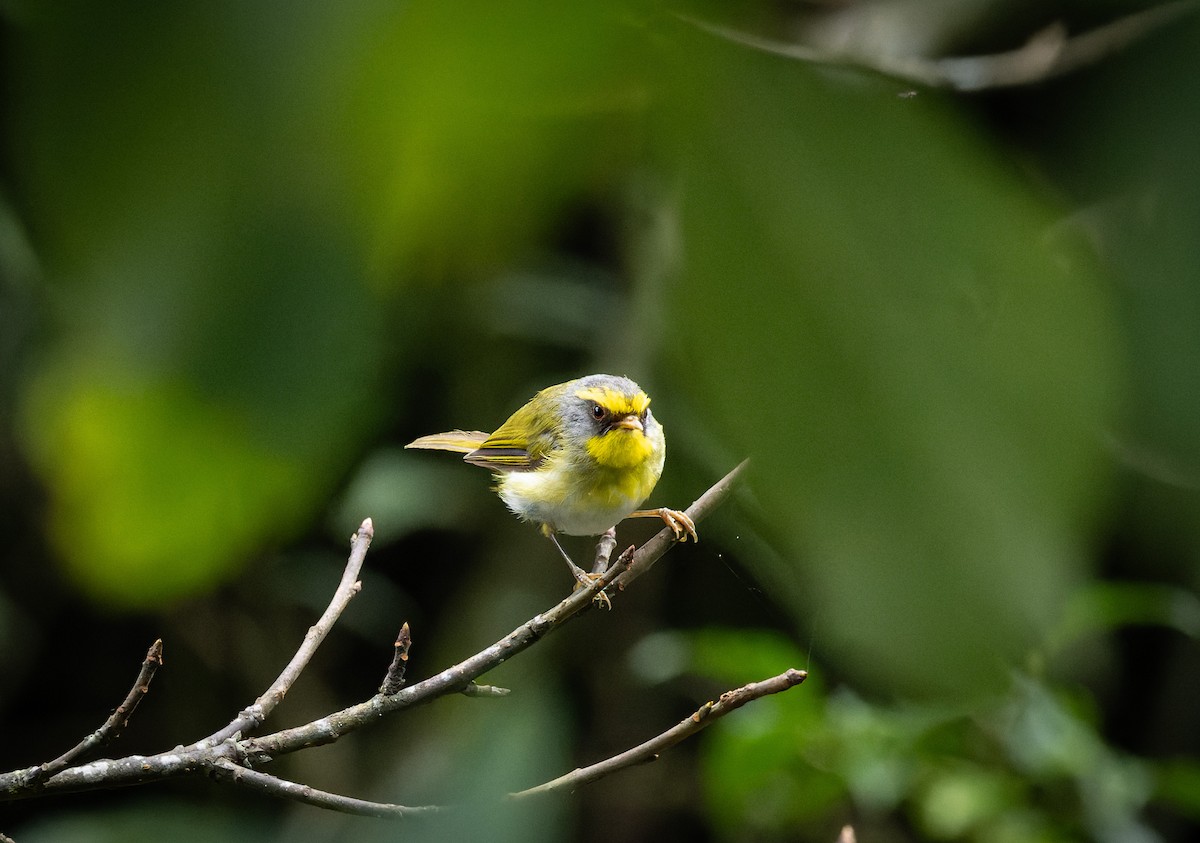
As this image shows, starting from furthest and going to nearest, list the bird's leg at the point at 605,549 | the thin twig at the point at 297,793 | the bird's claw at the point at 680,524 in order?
the bird's leg at the point at 605,549
the thin twig at the point at 297,793
the bird's claw at the point at 680,524

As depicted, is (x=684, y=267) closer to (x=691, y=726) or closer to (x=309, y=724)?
(x=691, y=726)

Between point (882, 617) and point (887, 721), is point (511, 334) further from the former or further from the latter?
point (887, 721)

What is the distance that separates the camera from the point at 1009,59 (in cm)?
27

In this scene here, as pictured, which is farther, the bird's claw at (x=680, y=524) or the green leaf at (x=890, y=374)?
the bird's claw at (x=680, y=524)

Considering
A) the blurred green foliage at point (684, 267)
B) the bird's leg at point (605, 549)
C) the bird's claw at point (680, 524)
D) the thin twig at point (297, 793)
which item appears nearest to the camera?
the blurred green foliage at point (684, 267)

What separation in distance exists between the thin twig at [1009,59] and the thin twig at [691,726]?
13.9 inches

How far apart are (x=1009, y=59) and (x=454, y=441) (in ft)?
1.28

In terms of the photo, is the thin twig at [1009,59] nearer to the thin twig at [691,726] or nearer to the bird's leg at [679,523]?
the bird's leg at [679,523]

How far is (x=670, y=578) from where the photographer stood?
96cm

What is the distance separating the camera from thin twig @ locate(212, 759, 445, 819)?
58 centimetres

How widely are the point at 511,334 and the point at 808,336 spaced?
0.48 metres

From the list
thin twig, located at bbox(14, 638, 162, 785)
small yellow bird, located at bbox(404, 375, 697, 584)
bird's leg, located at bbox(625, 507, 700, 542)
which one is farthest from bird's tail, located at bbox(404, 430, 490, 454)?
thin twig, located at bbox(14, 638, 162, 785)

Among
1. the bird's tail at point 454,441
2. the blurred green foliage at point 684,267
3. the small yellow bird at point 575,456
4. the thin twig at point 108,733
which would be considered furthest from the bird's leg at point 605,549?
the blurred green foliage at point 684,267

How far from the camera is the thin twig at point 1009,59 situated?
188 millimetres
